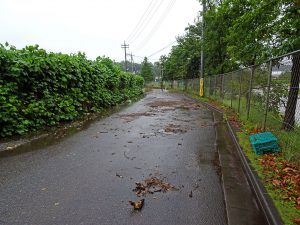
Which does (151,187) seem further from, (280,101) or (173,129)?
(173,129)

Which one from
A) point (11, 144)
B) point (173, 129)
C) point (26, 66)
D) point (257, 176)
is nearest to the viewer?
point (257, 176)

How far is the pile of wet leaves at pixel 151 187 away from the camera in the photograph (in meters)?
3.73

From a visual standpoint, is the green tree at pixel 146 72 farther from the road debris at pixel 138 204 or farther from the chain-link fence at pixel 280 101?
the road debris at pixel 138 204

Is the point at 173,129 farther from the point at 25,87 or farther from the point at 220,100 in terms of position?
the point at 220,100

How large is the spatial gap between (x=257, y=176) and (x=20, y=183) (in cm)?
406

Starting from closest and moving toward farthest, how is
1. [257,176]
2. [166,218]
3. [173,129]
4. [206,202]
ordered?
[166,218] < [206,202] < [257,176] < [173,129]

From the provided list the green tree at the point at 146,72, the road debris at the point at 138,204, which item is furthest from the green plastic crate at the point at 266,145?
the green tree at the point at 146,72

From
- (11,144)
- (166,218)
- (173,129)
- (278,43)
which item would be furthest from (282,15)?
(11,144)

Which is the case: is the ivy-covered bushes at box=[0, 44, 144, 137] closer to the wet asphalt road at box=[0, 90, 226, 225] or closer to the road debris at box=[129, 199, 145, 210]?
the wet asphalt road at box=[0, 90, 226, 225]

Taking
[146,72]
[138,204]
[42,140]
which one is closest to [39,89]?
[42,140]

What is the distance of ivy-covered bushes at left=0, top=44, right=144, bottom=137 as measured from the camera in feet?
21.8

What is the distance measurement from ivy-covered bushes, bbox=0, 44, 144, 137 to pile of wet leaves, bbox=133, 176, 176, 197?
4.54 meters

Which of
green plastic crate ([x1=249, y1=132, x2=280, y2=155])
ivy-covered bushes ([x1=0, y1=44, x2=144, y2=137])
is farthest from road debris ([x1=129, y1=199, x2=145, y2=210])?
ivy-covered bushes ([x1=0, y1=44, x2=144, y2=137])

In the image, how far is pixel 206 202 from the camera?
11.2 feet
